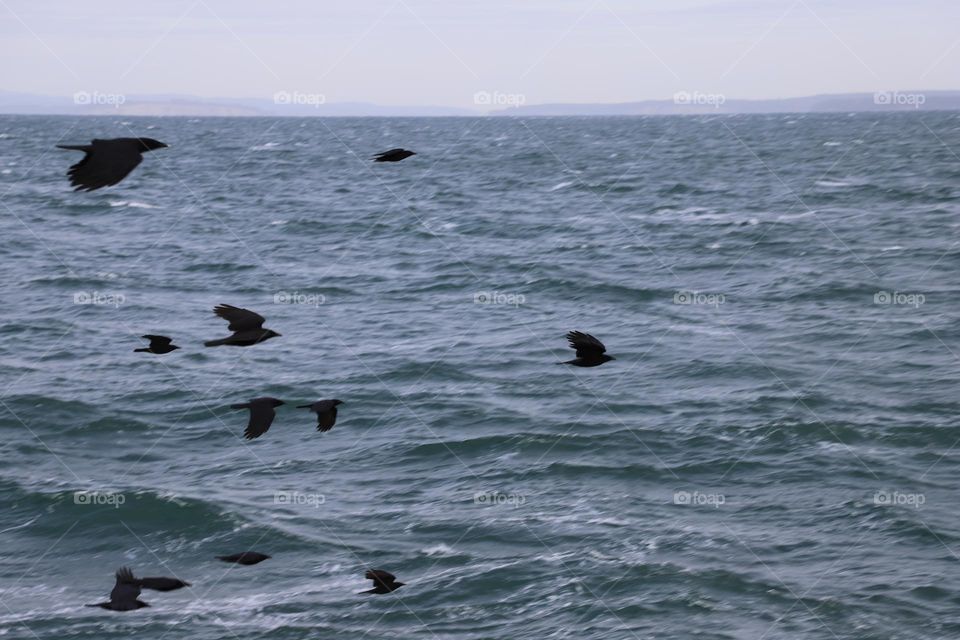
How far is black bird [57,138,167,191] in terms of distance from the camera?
24.3 ft

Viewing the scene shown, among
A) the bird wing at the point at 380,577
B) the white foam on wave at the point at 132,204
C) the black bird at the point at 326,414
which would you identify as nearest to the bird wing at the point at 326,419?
the black bird at the point at 326,414

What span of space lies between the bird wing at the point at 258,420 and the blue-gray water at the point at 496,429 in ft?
23.1

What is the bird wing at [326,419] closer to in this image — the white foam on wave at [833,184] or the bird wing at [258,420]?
the bird wing at [258,420]

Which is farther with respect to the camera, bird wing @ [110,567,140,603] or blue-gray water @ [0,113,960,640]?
blue-gray water @ [0,113,960,640]

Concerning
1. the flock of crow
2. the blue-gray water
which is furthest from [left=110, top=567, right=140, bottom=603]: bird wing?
the blue-gray water

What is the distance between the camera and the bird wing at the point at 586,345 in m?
12.1

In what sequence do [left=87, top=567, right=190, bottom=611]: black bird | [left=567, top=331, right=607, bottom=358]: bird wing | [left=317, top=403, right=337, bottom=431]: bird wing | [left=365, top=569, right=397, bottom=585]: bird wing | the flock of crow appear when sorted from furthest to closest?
[left=365, top=569, right=397, bottom=585]: bird wing < [left=567, top=331, right=607, bottom=358]: bird wing < [left=317, top=403, right=337, bottom=431]: bird wing < [left=87, top=567, right=190, bottom=611]: black bird < the flock of crow

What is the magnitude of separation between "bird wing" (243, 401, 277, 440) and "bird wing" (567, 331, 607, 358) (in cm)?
312

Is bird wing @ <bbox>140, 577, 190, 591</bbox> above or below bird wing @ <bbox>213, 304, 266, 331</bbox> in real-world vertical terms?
below

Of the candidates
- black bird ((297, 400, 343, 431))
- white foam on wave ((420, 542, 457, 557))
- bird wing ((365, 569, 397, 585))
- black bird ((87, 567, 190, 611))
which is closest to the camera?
black bird ((87, 567, 190, 611))

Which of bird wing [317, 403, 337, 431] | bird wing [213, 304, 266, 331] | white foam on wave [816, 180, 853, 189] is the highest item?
white foam on wave [816, 180, 853, 189]

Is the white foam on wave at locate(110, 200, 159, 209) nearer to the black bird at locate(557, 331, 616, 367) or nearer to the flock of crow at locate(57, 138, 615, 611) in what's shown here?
the flock of crow at locate(57, 138, 615, 611)

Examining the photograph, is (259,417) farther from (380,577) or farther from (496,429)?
(496,429)

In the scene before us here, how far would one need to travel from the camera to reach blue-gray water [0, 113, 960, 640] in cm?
1830
